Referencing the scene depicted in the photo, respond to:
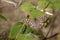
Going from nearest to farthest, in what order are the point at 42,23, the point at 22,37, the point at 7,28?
1. the point at 22,37
2. the point at 42,23
3. the point at 7,28

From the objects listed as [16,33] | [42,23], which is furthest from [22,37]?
[42,23]

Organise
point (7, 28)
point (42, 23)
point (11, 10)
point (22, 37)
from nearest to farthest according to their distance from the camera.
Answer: point (22, 37) < point (42, 23) < point (7, 28) < point (11, 10)

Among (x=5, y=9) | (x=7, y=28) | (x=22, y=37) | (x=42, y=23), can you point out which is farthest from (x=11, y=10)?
(x=22, y=37)

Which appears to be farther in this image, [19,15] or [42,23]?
[19,15]

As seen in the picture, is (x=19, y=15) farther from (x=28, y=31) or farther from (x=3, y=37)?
(x=28, y=31)

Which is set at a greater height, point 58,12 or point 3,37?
point 58,12

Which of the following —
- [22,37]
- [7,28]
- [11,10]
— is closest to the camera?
[22,37]

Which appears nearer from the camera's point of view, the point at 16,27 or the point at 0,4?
the point at 16,27

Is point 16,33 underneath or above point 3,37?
above

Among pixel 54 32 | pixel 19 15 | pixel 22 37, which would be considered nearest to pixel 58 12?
pixel 54 32
